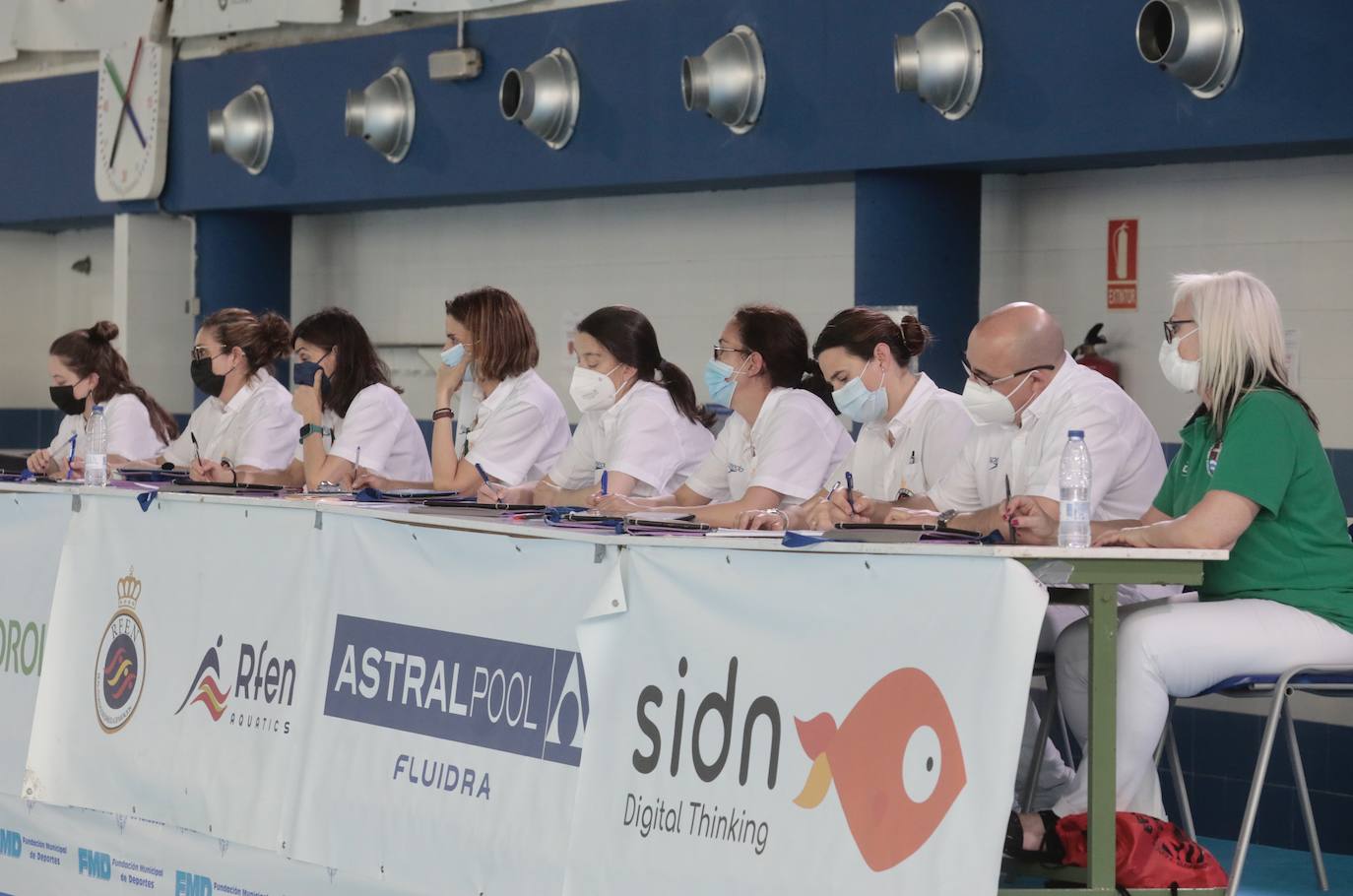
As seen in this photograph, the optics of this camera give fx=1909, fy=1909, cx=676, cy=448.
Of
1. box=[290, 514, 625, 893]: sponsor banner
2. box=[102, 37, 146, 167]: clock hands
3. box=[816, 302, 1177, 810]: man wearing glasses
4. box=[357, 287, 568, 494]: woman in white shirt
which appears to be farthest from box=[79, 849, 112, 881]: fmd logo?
box=[102, 37, 146, 167]: clock hands

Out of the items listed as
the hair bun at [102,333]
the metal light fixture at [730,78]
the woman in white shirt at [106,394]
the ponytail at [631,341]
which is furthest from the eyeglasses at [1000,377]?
the hair bun at [102,333]

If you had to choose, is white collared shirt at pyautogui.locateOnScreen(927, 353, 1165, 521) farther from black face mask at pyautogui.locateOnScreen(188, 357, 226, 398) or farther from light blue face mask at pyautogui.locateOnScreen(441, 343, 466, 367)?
black face mask at pyautogui.locateOnScreen(188, 357, 226, 398)

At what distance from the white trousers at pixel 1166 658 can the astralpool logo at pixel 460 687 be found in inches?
36.5

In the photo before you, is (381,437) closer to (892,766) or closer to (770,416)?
(770,416)

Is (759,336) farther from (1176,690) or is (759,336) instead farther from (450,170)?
(450,170)

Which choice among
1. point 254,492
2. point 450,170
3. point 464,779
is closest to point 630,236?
point 450,170

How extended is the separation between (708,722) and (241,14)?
20.6 ft

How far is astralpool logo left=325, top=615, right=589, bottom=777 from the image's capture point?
11.4 feet

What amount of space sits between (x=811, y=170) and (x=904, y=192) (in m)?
0.36

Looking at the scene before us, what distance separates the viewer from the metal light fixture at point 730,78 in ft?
21.4

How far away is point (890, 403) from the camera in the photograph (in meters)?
4.71

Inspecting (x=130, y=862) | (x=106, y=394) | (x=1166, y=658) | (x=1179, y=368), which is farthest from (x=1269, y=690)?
(x=106, y=394)

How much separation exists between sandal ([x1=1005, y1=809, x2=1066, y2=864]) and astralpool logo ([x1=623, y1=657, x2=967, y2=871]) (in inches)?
14.6

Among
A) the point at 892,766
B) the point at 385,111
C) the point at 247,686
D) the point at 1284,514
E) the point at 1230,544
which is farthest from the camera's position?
the point at 385,111
